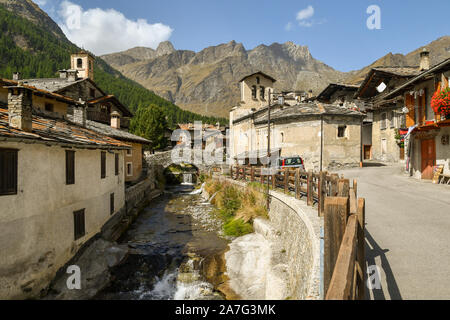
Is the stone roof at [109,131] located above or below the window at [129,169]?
above

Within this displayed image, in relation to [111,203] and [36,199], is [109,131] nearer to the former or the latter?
[111,203]

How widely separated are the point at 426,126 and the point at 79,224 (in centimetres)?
1933

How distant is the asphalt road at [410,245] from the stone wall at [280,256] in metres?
1.29

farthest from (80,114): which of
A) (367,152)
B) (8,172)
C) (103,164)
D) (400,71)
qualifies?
(367,152)

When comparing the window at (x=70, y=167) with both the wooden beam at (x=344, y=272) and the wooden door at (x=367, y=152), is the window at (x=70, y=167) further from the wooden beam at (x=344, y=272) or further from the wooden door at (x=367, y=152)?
the wooden door at (x=367, y=152)

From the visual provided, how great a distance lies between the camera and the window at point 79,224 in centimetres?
1133

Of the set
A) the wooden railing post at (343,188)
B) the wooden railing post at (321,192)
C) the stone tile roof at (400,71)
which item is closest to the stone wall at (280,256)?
the wooden railing post at (321,192)

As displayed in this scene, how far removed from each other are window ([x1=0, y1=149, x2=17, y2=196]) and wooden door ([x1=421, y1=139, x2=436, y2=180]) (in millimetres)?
20808

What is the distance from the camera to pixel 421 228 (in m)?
7.15

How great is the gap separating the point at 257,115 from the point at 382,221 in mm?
28969

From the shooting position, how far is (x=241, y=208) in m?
17.8

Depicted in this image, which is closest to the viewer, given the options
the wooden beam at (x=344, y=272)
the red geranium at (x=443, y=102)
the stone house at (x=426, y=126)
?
the wooden beam at (x=344, y=272)

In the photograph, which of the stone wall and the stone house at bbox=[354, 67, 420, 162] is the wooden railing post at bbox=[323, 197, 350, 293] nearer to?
the stone wall
